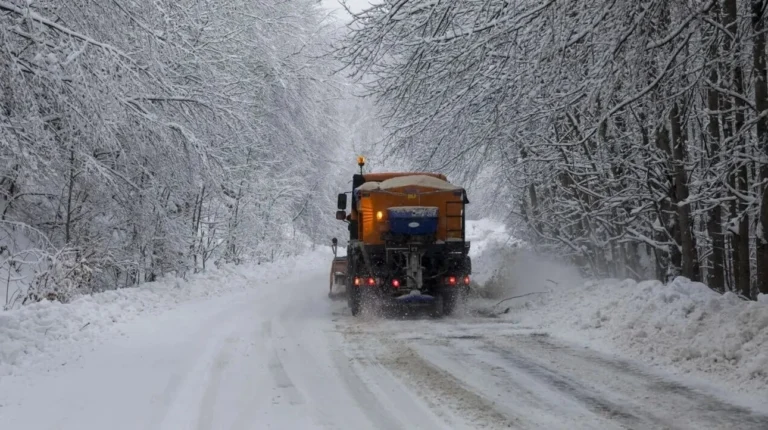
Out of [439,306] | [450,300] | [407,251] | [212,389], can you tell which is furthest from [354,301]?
[212,389]

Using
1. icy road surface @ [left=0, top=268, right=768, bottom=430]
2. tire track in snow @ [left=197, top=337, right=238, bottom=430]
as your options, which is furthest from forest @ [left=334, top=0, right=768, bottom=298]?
tire track in snow @ [left=197, top=337, right=238, bottom=430]

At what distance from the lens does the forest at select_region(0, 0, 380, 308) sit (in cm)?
889

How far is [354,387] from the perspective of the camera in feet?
24.3

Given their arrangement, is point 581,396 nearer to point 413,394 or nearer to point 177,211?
point 413,394

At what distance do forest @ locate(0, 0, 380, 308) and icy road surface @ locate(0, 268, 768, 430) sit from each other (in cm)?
276

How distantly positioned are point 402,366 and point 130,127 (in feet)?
18.1

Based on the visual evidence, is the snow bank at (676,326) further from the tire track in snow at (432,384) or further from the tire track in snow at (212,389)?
the tire track in snow at (212,389)

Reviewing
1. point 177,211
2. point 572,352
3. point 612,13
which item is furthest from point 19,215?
point 612,13

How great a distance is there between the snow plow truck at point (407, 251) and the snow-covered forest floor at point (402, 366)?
0.77m

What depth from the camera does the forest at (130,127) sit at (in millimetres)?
8891

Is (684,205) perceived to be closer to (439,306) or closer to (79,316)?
(439,306)

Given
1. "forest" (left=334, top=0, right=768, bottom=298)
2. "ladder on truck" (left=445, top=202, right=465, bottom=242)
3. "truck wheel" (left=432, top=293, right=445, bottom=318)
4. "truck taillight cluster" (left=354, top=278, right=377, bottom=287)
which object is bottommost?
"truck wheel" (left=432, top=293, right=445, bottom=318)

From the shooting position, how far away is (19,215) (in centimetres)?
1334

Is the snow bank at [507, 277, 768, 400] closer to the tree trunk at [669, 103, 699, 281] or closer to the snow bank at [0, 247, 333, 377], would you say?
the tree trunk at [669, 103, 699, 281]
